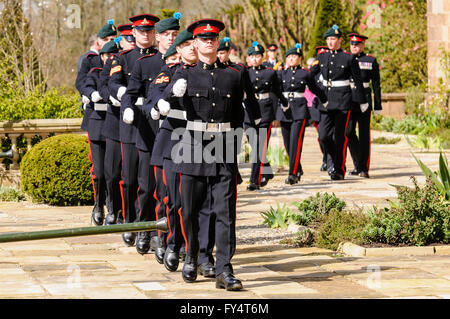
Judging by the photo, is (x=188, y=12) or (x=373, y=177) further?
(x=188, y=12)

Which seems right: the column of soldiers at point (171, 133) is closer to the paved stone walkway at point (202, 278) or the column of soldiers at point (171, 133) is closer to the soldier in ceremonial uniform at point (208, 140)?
the soldier in ceremonial uniform at point (208, 140)

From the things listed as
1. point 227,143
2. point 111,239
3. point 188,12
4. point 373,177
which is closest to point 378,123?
point 373,177

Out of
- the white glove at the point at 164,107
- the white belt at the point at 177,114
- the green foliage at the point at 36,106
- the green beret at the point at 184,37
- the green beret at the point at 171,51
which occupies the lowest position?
the green foliage at the point at 36,106

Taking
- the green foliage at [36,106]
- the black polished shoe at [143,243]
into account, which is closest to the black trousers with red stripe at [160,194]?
the black polished shoe at [143,243]

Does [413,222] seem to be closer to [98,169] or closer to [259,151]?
[98,169]

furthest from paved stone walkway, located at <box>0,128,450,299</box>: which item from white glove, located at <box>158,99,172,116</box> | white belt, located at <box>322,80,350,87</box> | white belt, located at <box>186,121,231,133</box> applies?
white belt, located at <box>322,80,350,87</box>

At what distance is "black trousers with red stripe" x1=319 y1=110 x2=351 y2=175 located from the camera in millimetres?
13523

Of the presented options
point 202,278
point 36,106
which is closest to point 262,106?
point 36,106

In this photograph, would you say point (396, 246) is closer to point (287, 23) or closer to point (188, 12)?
point (287, 23)

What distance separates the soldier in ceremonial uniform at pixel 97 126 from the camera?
31.8 ft

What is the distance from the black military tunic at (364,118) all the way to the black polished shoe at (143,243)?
6.13 metres

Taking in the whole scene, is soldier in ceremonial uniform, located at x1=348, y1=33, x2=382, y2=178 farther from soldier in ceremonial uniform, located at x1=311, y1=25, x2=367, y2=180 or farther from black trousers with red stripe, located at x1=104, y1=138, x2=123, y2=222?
black trousers with red stripe, located at x1=104, y1=138, x2=123, y2=222

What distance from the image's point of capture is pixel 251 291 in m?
6.53
